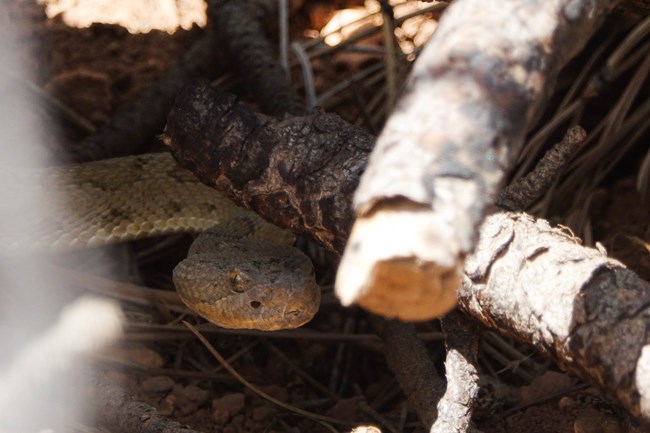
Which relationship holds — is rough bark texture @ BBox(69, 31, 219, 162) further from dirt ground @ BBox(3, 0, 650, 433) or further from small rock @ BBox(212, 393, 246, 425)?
small rock @ BBox(212, 393, 246, 425)

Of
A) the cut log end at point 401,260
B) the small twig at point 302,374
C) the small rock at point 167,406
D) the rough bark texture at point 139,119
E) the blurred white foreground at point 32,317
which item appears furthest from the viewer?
the rough bark texture at point 139,119

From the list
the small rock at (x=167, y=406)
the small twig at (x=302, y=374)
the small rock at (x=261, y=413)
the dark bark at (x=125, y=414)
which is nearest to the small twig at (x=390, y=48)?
the small twig at (x=302, y=374)

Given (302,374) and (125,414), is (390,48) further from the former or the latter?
(125,414)

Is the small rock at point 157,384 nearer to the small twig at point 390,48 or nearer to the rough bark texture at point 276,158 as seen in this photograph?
the rough bark texture at point 276,158

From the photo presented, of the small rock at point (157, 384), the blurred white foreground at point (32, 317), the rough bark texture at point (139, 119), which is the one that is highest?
the rough bark texture at point (139, 119)

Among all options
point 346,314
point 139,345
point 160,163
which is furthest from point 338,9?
point 139,345

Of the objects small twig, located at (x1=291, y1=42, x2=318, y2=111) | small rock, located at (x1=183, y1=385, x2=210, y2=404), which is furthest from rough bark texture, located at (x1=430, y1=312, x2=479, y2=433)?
small twig, located at (x1=291, y1=42, x2=318, y2=111)
